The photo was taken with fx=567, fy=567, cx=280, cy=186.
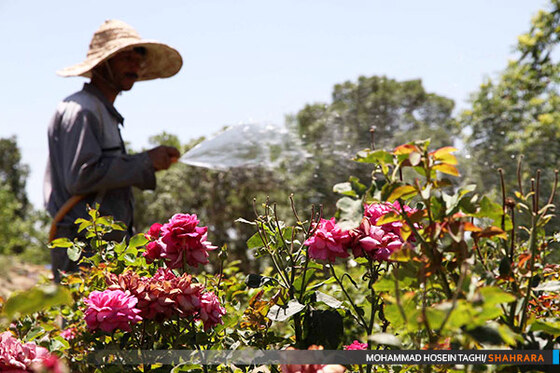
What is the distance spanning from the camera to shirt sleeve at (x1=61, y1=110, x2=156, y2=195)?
2.44 meters

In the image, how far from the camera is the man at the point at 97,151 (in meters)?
2.46

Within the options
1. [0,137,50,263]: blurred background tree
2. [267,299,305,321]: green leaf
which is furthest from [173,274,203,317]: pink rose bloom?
[0,137,50,263]: blurred background tree

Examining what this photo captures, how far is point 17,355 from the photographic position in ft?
2.69

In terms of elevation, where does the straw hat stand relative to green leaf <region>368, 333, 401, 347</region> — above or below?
above

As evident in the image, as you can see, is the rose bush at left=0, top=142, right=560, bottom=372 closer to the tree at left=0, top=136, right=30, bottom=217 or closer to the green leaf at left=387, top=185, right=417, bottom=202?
the green leaf at left=387, top=185, right=417, bottom=202

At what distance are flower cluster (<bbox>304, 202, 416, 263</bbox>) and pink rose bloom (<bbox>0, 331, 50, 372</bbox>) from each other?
0.46 meters

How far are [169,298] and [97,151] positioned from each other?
5.61 ft

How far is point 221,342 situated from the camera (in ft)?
3.53

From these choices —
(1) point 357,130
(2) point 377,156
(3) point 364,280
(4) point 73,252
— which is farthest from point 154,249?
(1) point 357,130

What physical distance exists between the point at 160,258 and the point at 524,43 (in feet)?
23.0

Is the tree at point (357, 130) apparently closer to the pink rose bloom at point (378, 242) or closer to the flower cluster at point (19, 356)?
the pink rose bloom at point (378, 242)

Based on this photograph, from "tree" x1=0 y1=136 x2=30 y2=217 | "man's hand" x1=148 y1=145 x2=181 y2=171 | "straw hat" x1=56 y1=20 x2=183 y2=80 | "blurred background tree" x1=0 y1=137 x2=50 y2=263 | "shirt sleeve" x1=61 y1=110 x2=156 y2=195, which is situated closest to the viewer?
"shirt sleeve" x1=61 y1=110 x2=156 y2=195

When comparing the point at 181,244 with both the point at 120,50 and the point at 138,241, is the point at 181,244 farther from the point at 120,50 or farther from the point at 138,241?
the point at 120,50

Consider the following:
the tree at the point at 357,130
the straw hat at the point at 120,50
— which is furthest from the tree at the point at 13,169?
the straw hat at the point at 120,50
